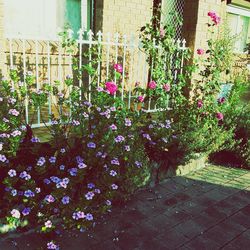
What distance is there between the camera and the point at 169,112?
189 inches

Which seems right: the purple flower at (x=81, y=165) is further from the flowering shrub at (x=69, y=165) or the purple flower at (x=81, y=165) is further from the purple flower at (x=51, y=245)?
the purple flower at (x=51, y=245)

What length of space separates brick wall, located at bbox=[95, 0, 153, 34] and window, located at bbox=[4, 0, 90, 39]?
1.24ft

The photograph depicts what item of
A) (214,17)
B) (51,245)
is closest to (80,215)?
(51,245)

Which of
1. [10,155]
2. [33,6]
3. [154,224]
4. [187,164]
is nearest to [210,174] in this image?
[187,164]

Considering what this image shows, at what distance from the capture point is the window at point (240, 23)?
9.73 metres

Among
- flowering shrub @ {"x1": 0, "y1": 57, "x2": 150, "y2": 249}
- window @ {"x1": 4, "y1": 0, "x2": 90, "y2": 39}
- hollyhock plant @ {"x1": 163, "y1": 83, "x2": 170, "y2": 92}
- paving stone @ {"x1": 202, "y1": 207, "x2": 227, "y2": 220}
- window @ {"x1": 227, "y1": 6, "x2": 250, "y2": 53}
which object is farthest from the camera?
window @ {"x1": 227, "y1": 6, "x2": 250, "y2": 53}

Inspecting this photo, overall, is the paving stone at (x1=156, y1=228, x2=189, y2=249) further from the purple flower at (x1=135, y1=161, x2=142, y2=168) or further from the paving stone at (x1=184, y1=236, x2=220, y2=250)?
the purple flower at (x1=135, y1=161, x2=142, y2=168)

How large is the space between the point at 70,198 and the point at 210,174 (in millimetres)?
2448

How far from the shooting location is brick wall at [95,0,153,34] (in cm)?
611

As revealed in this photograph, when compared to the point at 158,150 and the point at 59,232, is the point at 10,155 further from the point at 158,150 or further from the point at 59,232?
the point at 158,150

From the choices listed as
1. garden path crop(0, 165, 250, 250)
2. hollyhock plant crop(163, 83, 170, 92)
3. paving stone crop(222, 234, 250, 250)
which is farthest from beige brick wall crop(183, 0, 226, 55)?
paving stone crop(222, 234, 250, 250)

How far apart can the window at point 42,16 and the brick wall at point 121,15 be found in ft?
1.24

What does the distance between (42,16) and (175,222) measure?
4484 mm

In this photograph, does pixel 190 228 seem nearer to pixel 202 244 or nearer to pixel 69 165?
→ pixel 202 244
